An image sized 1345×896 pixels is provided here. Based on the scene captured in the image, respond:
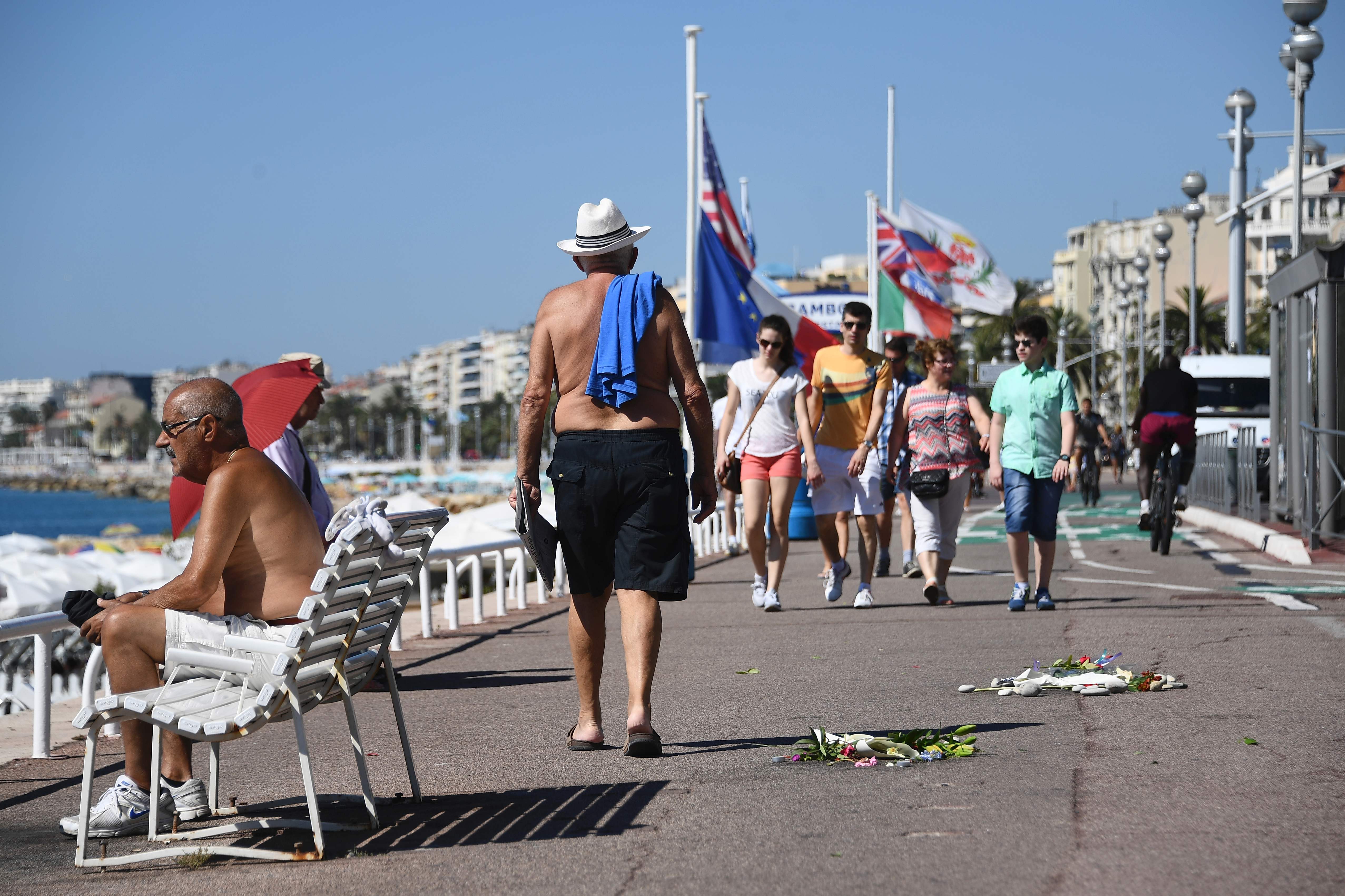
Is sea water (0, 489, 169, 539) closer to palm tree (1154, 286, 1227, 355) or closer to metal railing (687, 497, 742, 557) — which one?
palm tree (1154, 286, 1227, 355)

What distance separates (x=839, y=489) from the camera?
11.3 m

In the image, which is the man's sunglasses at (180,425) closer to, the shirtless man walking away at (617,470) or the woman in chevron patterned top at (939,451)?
the shirtless man walking away at (617,470)

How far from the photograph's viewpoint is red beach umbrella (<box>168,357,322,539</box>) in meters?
7.48

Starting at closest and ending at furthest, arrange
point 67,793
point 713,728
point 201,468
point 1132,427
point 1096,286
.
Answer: point 201,468, point 67,793, point 713,728, point 1132,427, point 1096,286

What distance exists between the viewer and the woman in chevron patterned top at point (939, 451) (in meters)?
Result: 11.2

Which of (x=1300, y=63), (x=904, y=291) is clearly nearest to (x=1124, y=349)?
(x=904, y=291)

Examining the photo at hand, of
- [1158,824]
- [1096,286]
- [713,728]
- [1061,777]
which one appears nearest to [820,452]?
[713,728]

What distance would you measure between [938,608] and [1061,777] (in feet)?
19.3

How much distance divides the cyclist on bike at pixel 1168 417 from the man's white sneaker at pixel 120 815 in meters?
12.6

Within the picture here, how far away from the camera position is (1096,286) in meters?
159

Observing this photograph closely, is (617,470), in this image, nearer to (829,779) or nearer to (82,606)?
(829,779)

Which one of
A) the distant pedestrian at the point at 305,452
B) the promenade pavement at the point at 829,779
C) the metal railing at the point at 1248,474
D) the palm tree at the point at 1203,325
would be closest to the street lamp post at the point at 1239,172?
the metal railing at the point at 1248,474

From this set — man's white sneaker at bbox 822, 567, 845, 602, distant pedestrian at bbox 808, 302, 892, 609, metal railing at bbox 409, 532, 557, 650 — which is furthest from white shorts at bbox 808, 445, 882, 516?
metal railing at bbox 409, 532, 557, 650

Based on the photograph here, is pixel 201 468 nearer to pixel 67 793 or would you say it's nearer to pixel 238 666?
pixel 238 666
